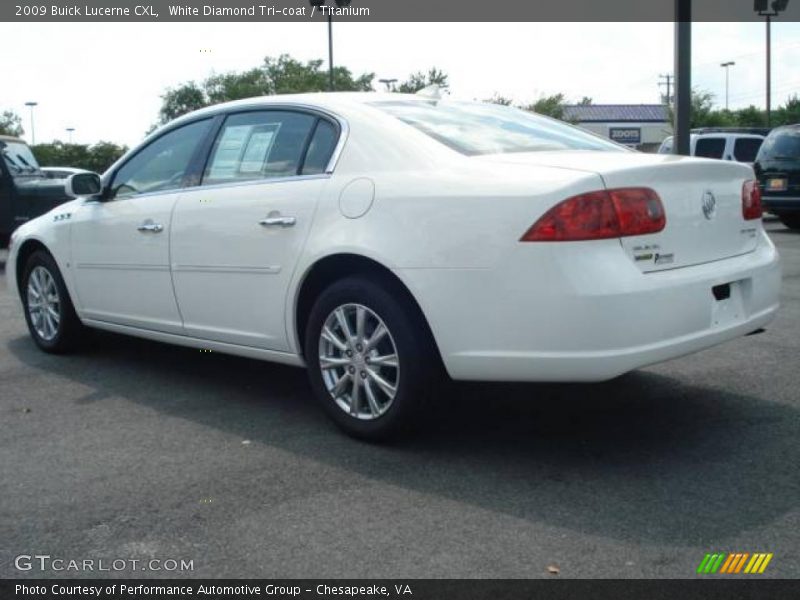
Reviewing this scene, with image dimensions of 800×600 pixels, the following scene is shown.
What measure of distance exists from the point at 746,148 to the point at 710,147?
847mm

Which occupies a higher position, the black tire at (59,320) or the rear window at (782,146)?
the rear window at (782,146)

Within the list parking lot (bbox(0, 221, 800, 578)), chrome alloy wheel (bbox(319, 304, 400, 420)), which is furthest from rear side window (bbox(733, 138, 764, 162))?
chrome alloy wheel (bbox(319, 304, 400, 420))

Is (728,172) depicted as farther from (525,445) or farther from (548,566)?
(548,566)

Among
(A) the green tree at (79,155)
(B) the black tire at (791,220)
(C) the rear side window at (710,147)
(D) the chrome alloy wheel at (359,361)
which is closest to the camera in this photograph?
(D) the chrome alloy wheel at (359,361)

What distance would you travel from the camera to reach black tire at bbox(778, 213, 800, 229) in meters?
16.1

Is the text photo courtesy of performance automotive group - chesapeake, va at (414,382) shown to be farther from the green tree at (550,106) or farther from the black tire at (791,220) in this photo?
the green tree at (550,106)

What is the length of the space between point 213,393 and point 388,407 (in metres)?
1.53

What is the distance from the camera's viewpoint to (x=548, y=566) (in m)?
2.87

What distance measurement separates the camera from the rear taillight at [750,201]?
425cm

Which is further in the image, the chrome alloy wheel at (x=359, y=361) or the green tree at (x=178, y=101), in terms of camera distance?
the green tree at (x=178, y=101)

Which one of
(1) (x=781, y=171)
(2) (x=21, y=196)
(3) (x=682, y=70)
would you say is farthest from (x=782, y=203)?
(2) (x=21, y=196)

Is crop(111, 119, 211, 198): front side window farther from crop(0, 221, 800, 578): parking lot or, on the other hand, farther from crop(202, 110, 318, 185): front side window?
crop(0, 221, 800, 578): parking lot

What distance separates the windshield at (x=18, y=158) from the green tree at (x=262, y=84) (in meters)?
43.1

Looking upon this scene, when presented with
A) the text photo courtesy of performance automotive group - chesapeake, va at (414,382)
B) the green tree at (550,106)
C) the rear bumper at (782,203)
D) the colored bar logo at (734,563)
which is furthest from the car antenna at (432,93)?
the green tree at (550,106)
